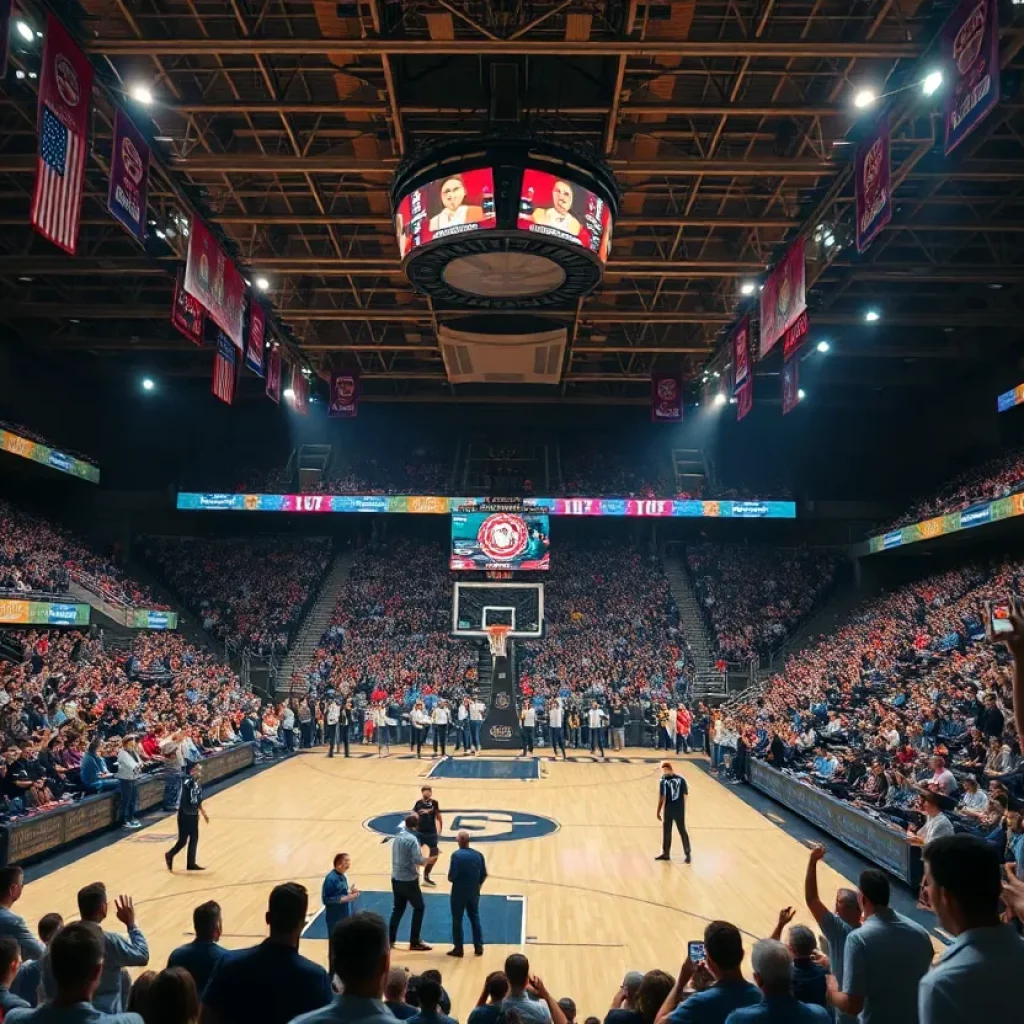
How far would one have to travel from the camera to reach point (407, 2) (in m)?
12.2

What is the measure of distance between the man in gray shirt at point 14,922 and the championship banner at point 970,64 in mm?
11456

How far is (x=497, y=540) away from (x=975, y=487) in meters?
15.6

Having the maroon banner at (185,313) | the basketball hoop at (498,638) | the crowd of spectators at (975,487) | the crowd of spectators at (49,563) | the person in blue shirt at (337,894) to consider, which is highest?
the maroon banner at (185,313)

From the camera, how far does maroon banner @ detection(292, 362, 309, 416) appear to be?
25.4 meters

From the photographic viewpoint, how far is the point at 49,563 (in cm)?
2669

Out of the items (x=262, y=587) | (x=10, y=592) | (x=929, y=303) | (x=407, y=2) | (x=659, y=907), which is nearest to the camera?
(x=659, y=907)

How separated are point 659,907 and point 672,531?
29.5m

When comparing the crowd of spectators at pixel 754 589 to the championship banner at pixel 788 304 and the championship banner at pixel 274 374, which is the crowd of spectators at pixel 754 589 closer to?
the championship banner at pixel 788 304

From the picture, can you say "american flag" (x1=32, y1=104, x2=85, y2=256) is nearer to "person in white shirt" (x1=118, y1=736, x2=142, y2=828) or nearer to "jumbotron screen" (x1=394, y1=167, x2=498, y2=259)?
"jumbotron screen" (x1=394, y1=167, x2=498, y2=259)

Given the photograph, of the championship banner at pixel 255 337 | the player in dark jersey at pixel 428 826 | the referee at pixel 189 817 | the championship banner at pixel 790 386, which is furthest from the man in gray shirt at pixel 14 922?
the championship banner at pixel 790 386

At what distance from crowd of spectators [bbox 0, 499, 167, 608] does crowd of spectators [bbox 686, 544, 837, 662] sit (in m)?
21.4

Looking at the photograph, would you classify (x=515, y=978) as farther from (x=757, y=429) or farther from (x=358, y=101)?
(x=757, y=429)

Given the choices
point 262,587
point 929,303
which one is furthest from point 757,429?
point 262,587

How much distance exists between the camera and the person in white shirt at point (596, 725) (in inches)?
971
